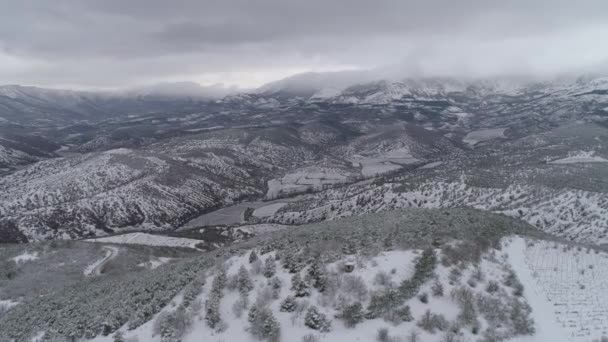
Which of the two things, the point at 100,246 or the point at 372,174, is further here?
the point at 372,174

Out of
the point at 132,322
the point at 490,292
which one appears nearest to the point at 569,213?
the point at 490,292

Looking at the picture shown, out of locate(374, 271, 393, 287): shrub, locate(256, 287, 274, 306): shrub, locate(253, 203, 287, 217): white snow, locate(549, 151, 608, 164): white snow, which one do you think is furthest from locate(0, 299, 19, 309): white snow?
locate(549, 151, 608, 164): white snow

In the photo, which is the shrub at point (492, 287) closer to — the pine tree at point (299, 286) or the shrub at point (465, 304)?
the shrub at point (465, 304)

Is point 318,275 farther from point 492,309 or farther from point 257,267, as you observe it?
point 492,309

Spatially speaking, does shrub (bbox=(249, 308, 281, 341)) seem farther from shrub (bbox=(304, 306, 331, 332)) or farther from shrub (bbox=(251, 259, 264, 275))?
shrub (bbox=(251, 259, 264, 275))

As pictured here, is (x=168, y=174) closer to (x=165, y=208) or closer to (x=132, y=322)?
(x=165, y=208)

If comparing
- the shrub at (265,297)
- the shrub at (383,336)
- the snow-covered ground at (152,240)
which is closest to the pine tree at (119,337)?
the shrub at (265,297)

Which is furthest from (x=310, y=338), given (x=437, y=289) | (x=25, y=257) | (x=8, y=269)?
(x=25, y=257)
